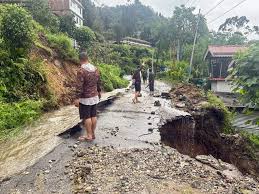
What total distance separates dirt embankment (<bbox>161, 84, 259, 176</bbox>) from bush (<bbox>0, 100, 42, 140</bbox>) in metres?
3.94

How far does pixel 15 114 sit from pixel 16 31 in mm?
3520

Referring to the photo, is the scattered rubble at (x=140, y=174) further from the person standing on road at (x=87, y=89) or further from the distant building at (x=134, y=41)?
the distant building at (x=134, y=41)

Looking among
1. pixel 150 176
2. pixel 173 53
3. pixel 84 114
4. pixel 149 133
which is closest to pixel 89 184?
pixel 150 176

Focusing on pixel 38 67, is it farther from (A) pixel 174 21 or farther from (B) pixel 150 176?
(A) pixel 174 21

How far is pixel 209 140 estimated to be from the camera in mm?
12375

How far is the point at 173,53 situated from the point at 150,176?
184ft

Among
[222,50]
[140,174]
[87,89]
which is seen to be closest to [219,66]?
[222,50]

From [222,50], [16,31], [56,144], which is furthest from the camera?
[222,50]

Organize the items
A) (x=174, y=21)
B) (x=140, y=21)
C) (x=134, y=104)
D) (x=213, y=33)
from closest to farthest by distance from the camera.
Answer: (x=134, y=104) → (x=174, y=21) → (x=213, y=33) → (x=140, y=21)

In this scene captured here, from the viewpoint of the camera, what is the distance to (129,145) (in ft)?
23.7

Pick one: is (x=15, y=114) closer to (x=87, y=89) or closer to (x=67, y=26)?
(x=87, y=89)

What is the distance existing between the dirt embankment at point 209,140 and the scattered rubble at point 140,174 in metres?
3.23

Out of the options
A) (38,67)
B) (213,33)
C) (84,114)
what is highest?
(213,33)

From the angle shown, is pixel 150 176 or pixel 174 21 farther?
pixel 174 21
